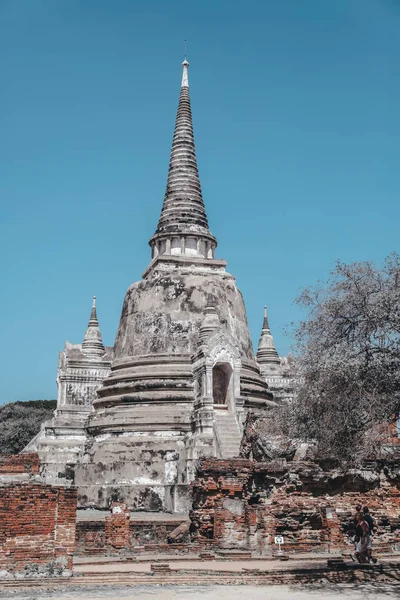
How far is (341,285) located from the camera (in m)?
13.9

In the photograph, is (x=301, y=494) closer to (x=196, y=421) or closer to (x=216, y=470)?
(x=216, y=470)

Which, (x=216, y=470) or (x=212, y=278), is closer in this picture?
(x=216, y=470)

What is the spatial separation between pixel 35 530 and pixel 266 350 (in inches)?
1037

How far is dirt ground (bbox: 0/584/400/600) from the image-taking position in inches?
338

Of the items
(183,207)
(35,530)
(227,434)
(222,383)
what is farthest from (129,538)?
(183,207)

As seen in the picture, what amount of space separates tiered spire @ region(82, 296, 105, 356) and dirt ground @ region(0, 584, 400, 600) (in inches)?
1003

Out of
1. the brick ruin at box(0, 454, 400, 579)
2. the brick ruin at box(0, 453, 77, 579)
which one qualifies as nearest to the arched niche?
the brick ruin at box(0, 454, 400, 579)

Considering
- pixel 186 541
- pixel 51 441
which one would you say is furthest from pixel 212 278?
pixel 186 541

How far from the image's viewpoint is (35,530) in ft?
33.8

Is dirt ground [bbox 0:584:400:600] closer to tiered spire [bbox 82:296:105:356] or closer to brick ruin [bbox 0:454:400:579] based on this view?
brick ruin [bbox 0:454:400:579]

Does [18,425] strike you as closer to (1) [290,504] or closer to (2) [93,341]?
(2) [93,341]

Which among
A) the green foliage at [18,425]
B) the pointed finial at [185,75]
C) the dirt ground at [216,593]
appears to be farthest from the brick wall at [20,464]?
the green foliage at [18,425]

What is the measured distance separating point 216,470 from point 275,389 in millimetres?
17561

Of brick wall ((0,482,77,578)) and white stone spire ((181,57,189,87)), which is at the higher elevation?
white stone spire ((181,57,189,87))
